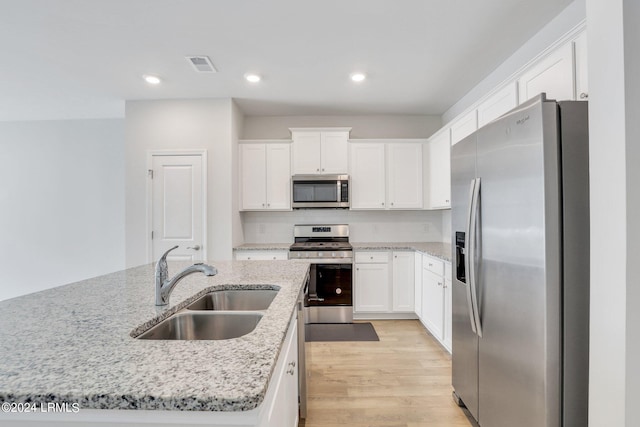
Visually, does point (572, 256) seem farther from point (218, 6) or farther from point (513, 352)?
point (218, 6)

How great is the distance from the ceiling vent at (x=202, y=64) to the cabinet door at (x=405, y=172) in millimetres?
2253

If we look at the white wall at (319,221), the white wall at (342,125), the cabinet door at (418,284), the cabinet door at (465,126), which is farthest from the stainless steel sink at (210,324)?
the white wall at (342,125)

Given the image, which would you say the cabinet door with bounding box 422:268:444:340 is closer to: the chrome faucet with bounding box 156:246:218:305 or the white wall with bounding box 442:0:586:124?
the white wall with bounding box 442:0:586:124

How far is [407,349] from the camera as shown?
9.55 feet

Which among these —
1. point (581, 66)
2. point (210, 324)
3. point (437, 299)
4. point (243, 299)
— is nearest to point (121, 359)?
point (210, 324)

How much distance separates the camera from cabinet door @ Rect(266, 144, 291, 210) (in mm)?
3918

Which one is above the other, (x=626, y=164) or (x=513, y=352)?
(x=626, y=164)

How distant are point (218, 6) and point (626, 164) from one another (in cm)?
231

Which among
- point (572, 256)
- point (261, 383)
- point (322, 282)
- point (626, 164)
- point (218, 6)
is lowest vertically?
point (322, 282)

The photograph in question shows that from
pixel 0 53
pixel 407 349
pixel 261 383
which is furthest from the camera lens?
pixel 407 349

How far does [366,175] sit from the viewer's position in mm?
3924

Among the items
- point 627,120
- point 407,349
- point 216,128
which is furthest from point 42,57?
point 407,349

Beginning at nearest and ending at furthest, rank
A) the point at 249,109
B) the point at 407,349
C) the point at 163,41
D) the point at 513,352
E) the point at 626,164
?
1. the point at 626,164
2. the point at 513,352
3. the point at 163,41
4. the point at 407,349
5. the point at 249,109

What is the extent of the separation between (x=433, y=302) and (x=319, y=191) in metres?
1.82
